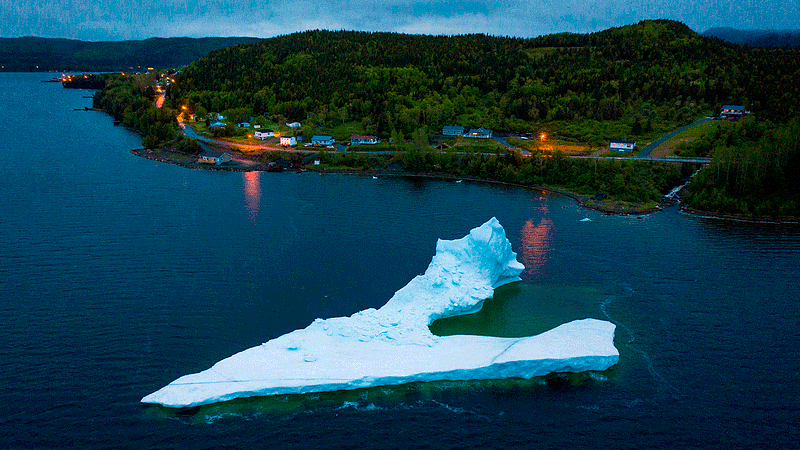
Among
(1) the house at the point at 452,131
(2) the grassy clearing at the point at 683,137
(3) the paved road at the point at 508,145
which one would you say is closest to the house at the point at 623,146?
(2) the grassy clearing at the point at 683,137

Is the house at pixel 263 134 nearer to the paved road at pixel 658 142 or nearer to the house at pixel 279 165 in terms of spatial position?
the house at pixel 279 165

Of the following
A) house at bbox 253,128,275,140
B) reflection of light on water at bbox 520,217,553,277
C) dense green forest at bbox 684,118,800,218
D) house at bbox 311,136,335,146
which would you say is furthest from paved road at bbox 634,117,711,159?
house at bbox 253,128,275,140

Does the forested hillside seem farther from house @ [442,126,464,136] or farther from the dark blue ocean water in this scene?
the dark blue ocean water

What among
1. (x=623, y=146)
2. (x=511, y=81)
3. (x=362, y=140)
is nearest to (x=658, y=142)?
(x=623, y=146)

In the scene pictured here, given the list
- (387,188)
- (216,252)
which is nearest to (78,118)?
(387,188)

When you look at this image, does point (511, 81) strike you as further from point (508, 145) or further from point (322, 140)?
point (322, 140)

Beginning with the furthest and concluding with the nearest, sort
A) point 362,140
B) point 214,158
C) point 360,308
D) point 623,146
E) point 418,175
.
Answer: point 362,140 → point 214,158 → point 623,146 → point 418,175 → point 360,308

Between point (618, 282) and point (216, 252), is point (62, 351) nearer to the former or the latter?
point (216, 252)
